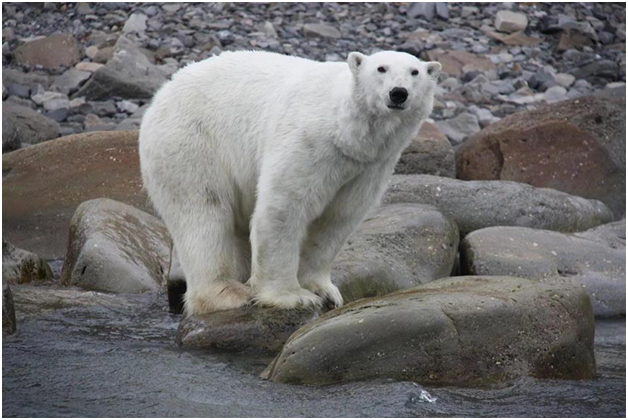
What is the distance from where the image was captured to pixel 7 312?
7.62m

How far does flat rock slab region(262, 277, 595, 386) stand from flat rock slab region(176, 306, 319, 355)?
25.8 inches

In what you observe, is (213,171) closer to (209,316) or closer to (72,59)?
(209,316)

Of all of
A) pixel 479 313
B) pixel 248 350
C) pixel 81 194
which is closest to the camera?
pixel 479 313

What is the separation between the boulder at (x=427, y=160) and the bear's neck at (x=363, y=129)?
5814mm

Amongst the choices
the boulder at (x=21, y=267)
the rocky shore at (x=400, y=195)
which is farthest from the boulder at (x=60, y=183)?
the boulder at (x=21, y=267)

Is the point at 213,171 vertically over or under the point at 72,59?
over

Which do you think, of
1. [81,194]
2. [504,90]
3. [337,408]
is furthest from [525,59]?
[337,408]

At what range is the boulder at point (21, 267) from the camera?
376 inches

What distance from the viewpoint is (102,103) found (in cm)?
1688

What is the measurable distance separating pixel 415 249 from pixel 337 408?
364cm

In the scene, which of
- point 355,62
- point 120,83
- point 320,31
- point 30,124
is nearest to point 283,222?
point 355,62

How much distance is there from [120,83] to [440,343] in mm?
11557

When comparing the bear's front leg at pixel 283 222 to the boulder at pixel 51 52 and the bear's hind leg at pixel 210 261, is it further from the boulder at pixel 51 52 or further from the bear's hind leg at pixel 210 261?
the boulder at pixel 51 52

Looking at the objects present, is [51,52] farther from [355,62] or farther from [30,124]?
[355,62]
